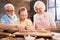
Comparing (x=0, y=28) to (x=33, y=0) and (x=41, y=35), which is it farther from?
(x=33, y=0)

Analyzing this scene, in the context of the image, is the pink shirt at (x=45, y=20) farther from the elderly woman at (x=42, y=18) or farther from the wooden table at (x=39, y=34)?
the wooden table at (x=39, y=34)

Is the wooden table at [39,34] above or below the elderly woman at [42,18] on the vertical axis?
below

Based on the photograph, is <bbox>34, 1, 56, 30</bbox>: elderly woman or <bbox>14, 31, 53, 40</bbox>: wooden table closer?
<bbox>14, 31, 53, 40</bbox>: wooden table

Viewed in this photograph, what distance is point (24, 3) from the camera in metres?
3.94

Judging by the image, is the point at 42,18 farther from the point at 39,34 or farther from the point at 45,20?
the point at 39,34

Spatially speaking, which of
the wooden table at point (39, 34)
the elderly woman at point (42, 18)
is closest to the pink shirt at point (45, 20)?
the elderly woman at point (42, 18)

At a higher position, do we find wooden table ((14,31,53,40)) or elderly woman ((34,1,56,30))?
elderly woman ((34,1,56,30))

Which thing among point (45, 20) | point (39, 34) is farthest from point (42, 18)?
point (39, 34)

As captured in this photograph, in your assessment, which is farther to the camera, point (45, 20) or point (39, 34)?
point (45, 20)

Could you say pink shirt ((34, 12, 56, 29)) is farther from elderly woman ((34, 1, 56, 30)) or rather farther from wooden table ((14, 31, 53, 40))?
wooden table ((14, 31, 53, 40))

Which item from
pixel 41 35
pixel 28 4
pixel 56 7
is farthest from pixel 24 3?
pixel 41 35

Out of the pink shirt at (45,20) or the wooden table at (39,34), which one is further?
the pink shirt at (45,20)

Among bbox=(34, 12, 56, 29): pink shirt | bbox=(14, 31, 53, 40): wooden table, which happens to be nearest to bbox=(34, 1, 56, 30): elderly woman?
bbox=(34, 12, 56, 29): pink shirt

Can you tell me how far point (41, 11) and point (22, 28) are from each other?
59 centimetres
